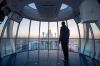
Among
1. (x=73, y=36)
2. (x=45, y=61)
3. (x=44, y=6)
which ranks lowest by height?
(x=45, y=61)

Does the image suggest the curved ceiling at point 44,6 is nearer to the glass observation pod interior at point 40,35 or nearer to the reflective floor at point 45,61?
the glass observation pod interior at point 40,35

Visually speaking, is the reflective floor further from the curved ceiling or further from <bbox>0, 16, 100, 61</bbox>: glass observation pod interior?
<bbox>0, 16, 100, 61</bbox>: glass observation pod interior

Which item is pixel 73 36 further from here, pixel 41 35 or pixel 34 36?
pixel 34 36

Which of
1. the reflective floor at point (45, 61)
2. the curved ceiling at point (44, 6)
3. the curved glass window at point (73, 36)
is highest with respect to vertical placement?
the curved ceiling at point (44, 6)

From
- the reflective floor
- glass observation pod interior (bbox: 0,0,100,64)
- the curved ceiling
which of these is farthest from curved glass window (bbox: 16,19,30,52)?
the reflective floor

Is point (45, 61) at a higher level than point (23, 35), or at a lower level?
lower

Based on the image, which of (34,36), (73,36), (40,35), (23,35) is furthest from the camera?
(34,36)

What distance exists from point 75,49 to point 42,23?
125 inches

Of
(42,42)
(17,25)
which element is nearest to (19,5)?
(17,25)

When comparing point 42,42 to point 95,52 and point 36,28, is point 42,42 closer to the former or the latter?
point 36,28

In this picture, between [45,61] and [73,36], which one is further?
[73,36]

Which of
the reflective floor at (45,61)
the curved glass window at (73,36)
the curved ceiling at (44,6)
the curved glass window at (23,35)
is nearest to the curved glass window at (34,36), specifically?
the curved glass window at (23,35)

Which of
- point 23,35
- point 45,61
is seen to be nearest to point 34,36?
point 23,35

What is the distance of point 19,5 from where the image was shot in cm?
681
